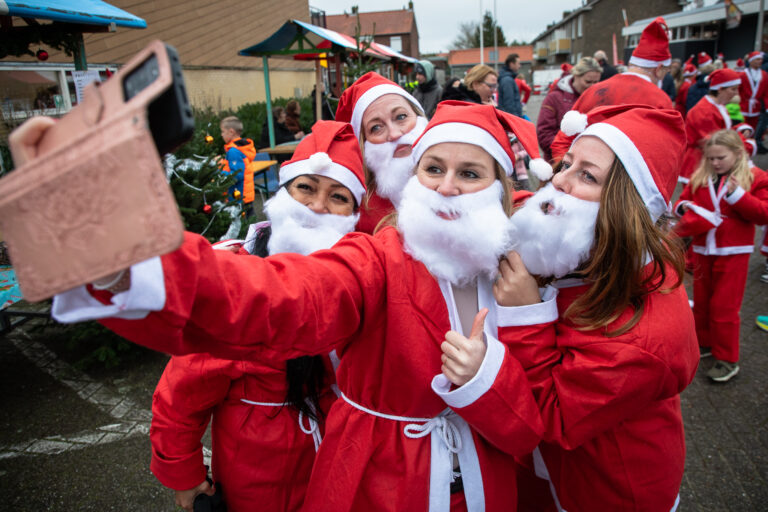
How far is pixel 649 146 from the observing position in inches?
60.9

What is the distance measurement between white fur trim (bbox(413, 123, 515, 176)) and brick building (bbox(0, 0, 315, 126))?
243 inches

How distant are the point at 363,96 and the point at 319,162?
83cm

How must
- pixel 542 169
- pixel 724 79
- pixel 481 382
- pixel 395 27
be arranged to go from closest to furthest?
pixel 481 382, pixel 542 169, pixel 724 79, pixel 395 27

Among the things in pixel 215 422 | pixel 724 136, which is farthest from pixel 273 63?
pixel 215 422

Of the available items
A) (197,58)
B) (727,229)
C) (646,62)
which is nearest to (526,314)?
(727,229)

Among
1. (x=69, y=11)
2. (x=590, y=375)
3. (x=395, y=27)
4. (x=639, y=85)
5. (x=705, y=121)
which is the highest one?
(x=395, y=27)

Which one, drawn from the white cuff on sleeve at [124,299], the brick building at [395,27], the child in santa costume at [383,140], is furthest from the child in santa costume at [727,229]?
the brick building at [395,27]

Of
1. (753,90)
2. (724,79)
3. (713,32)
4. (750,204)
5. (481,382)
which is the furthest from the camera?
(713,32)

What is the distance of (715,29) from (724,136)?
33261 millimetres

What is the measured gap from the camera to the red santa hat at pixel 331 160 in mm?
2180

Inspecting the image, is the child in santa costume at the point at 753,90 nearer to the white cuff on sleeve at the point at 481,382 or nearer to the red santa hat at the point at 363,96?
the red santa hat at the point at 363,96

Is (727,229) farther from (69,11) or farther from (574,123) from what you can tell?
(69,11)

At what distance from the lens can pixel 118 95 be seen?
67cm

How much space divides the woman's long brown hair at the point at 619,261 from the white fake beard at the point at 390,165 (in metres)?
1.22
